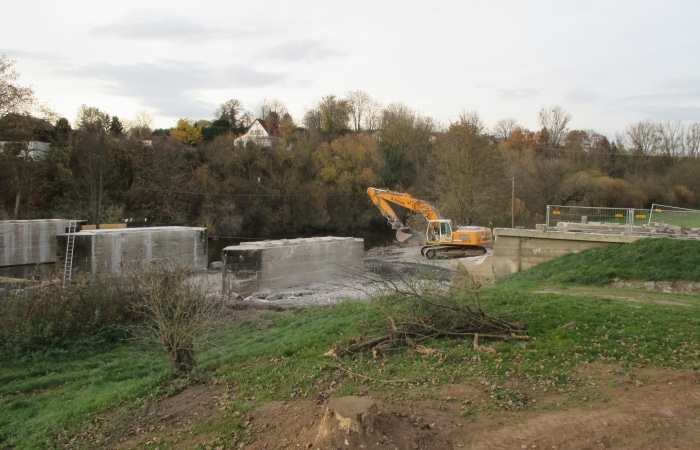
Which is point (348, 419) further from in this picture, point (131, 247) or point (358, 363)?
point (131, 247)

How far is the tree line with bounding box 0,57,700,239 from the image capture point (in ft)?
127

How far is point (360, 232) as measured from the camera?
56.3m

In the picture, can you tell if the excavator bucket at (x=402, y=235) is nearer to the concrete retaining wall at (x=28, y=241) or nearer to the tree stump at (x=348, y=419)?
the concrete retaining wall at (x=28, y=241)

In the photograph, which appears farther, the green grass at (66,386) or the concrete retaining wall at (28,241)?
the concrete retaining wall at (28,241)

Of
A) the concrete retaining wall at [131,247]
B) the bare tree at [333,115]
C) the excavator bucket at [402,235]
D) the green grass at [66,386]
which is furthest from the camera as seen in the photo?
the bare tree at [333,115]

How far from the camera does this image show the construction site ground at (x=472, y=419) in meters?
→ 4.91

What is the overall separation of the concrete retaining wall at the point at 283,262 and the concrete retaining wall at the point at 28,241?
644 inches

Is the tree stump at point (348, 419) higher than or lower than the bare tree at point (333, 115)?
lower

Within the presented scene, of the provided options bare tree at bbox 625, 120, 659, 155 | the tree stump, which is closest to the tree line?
bare tree at bbox 625, 120, 659, 155

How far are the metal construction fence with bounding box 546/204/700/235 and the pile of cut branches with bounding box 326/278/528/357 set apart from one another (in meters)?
10.9

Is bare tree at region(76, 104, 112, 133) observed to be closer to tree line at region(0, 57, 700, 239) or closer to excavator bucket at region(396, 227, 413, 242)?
tree line at region(0, 57, 700, 239)

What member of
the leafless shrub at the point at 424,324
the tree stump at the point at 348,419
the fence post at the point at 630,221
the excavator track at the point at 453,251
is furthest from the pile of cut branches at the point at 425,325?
the excavator track at the point at 453,251

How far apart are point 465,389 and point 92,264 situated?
24493mm

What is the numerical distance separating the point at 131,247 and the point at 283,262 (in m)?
8.91
